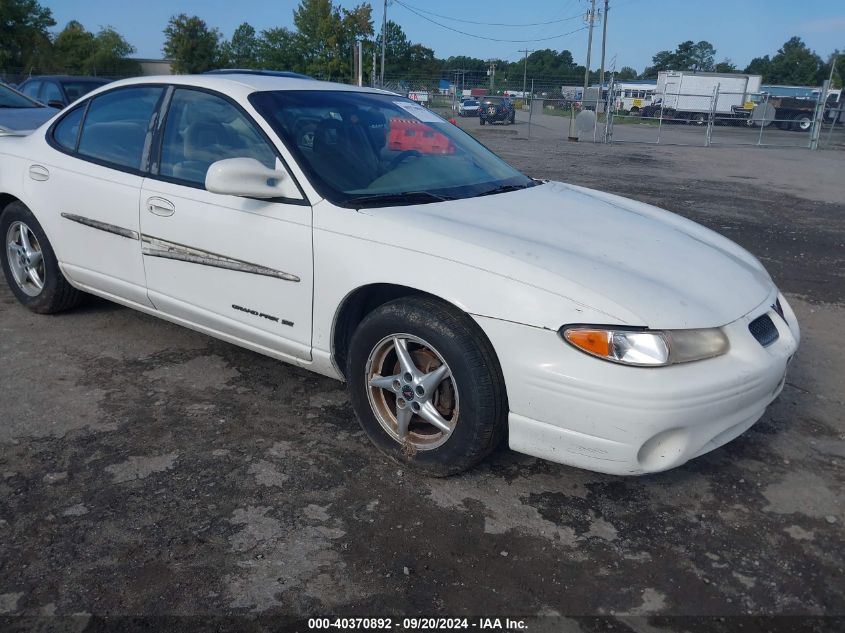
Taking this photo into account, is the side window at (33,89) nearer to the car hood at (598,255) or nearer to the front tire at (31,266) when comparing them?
the front tire at (31,266)

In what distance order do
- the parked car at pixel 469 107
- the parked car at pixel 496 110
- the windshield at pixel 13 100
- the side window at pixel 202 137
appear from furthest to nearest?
the parked car at pixel 469 107
the parked car at pixel 496 110
the windshield at pixel 13 100
the side window at pixel 202 137

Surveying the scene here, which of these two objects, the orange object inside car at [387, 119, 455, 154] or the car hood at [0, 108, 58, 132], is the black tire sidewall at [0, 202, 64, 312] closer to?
the orange object inside car at [387, 119, 455, 154]

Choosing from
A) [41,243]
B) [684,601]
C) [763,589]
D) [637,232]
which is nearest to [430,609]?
[684,601]

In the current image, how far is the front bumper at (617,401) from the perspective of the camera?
96.3 inches

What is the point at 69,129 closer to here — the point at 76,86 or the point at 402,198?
the point at 402,198

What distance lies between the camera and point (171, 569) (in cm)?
236

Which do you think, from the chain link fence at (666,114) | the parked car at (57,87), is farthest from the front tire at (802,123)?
the parked car at (57,87)

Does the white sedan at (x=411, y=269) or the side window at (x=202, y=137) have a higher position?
the side window at (x=202, y=137)

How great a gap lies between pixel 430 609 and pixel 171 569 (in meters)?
0.86

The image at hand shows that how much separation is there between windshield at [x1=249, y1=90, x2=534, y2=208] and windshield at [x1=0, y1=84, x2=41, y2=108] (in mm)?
6574

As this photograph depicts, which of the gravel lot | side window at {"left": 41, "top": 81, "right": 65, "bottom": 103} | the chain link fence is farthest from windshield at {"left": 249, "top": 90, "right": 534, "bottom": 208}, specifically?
the chain link fence

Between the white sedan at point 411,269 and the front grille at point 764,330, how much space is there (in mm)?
13

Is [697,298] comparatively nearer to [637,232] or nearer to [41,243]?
[637,232]

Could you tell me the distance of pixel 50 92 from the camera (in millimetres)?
12664
